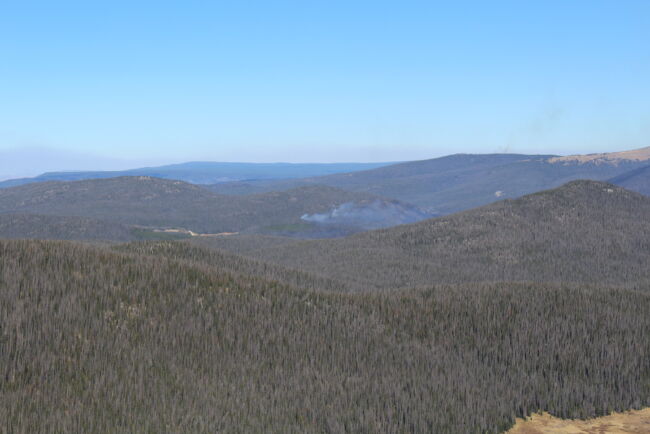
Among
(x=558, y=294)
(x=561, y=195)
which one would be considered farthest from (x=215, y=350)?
(x=561, y=195)

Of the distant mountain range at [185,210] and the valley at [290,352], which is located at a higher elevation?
the valley at [290,352]

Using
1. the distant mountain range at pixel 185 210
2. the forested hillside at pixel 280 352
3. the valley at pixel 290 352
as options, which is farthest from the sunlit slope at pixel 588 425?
the distant mountain range at pixel 185 210

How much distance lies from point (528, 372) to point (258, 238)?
47541 mm

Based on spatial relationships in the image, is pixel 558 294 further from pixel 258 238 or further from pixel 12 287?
pixel 258 238

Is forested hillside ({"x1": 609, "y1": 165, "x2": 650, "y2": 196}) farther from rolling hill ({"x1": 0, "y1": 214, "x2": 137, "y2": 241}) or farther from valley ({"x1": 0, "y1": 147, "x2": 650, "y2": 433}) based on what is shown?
valley ({"x1": 0, "y1": 147, "x2": 650, "y2": 433})

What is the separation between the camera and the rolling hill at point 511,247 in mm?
31219

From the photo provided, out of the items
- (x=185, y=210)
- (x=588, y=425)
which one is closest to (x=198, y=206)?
(x=185, y=210)

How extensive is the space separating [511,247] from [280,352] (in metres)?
30.0

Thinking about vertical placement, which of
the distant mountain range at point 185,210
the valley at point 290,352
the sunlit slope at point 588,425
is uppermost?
the valley at point 290,352

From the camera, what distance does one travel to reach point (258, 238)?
56812 millimetres

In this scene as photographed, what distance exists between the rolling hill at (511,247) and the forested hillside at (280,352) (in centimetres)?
1341

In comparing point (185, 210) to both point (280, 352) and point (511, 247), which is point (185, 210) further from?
point (280, 352)

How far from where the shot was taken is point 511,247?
122 feet

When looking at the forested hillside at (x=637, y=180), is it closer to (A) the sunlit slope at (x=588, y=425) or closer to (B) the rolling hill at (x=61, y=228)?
(B) the rolling hill at (x=61, y=228)
